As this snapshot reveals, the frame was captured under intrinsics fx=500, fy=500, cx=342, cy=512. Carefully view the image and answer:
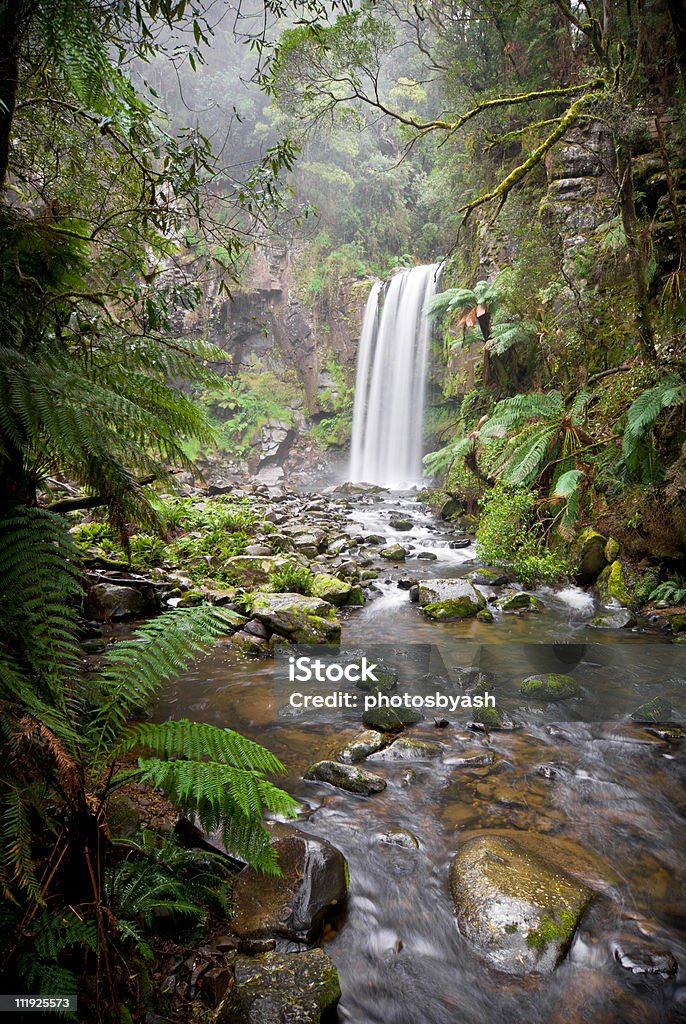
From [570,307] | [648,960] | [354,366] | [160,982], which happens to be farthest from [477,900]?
[354,366]

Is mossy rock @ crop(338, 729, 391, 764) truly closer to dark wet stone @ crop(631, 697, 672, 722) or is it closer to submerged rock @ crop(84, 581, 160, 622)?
dark wet stone @ crop(631, 697, 672, 722)

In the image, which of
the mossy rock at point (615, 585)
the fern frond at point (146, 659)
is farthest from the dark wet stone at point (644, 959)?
the mossy rock at point (615, 585)

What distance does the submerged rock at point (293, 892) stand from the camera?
1649 mm

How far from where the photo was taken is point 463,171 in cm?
1238

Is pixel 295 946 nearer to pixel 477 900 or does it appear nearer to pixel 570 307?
pixel 477 900

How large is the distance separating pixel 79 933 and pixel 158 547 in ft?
17.1

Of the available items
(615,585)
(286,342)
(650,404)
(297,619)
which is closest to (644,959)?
(297,619)

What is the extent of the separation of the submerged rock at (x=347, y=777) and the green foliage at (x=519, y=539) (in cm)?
441

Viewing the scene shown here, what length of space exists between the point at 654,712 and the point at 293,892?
2906 millimetres

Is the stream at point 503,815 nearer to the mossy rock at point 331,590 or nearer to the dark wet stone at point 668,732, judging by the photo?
the dark wet stone at point 668,732

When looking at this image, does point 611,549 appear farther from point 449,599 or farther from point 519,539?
point 449,599

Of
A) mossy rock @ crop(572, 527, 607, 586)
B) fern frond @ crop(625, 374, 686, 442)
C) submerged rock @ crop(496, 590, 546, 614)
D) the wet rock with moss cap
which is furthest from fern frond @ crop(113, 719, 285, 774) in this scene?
mossy rock @ crop(572, 527, 607, 586)

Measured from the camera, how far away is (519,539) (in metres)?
6.76

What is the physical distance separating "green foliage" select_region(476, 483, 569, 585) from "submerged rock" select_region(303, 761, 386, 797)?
4.41 metres
